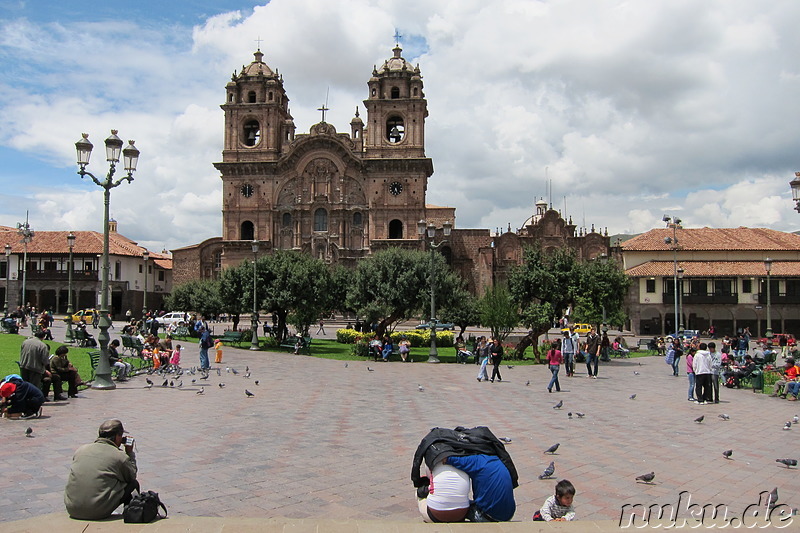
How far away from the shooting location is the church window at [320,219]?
195 feet

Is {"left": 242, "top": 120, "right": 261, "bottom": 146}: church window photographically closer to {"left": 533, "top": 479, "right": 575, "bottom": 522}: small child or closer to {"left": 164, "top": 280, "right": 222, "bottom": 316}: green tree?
{"left": 164, "top": 280, "right": 222, "bottom": 316}: green tree

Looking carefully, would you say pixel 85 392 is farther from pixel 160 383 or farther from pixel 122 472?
pixel 122 472

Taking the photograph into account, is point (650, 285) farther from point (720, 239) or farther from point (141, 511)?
point (141, 511)

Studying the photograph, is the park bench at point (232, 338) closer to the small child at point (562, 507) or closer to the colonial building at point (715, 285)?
the small child at point (562, 507)

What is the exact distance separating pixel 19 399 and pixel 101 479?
7222mm

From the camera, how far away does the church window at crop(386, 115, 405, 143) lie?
197ft

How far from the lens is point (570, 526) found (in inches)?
190

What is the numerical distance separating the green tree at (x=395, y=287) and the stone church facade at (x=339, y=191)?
23.1 m

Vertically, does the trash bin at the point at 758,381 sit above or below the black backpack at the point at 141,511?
Result: below

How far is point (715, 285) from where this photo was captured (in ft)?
165

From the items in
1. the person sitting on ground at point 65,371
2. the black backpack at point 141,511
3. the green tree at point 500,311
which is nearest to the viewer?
the black backpack at point 141,511

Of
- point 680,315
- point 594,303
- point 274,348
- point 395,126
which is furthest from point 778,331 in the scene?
point 274,348

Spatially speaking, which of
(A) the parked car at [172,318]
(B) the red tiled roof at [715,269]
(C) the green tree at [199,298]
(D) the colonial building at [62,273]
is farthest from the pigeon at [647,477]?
(D) the colonial building at [62,273]

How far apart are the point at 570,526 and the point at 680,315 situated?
4653 centimetres
